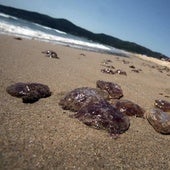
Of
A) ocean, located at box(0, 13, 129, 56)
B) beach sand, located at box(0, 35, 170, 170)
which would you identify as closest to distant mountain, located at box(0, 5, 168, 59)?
ocean, located at box(0, 13, 129, 56)

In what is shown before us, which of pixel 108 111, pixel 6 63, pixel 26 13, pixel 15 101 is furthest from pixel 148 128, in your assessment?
pixel 26 13

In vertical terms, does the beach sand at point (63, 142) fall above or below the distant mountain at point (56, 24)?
above

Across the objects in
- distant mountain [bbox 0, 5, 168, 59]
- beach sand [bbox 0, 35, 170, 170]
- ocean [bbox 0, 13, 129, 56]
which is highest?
beach sand [bbox 0, 35, 170, 170]

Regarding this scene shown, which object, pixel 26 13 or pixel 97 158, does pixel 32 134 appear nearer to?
pixel 97 158

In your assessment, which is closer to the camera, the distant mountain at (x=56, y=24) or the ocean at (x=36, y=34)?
the ocean at (x=36, y=34)

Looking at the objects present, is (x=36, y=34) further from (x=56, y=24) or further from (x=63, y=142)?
(x=56, y=24)

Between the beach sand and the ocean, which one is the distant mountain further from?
the beach sand

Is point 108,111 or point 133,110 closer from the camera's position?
point 108,111

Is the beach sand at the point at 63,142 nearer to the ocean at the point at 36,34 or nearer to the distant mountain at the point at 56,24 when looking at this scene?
the ocean at the point at 36,34

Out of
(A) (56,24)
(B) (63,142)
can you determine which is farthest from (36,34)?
(A) (56,24)

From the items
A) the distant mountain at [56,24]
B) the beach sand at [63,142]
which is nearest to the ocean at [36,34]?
the beach sand at [63,142]

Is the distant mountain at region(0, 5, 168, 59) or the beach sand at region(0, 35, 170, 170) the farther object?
the distant mountain at region(0, 5, 168, 59)
